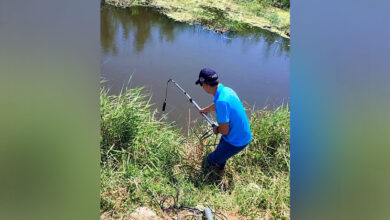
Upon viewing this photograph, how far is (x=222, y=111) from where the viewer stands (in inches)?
85.4

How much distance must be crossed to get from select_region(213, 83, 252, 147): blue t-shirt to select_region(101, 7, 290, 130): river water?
1.14 m

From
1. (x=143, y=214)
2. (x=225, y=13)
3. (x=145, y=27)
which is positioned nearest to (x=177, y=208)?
(x=143, y=214)

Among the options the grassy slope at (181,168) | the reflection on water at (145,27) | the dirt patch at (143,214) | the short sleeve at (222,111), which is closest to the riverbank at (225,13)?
the reflection on water at (145,27)

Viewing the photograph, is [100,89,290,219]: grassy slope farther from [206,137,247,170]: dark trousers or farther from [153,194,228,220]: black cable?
[206,137,247,170]: dark trousers

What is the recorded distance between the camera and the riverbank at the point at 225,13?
792cm

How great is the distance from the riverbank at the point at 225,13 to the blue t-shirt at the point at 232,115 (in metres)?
5.56

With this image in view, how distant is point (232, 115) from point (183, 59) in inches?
137

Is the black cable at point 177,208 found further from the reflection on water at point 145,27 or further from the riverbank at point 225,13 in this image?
the riverbank at point 225,13
